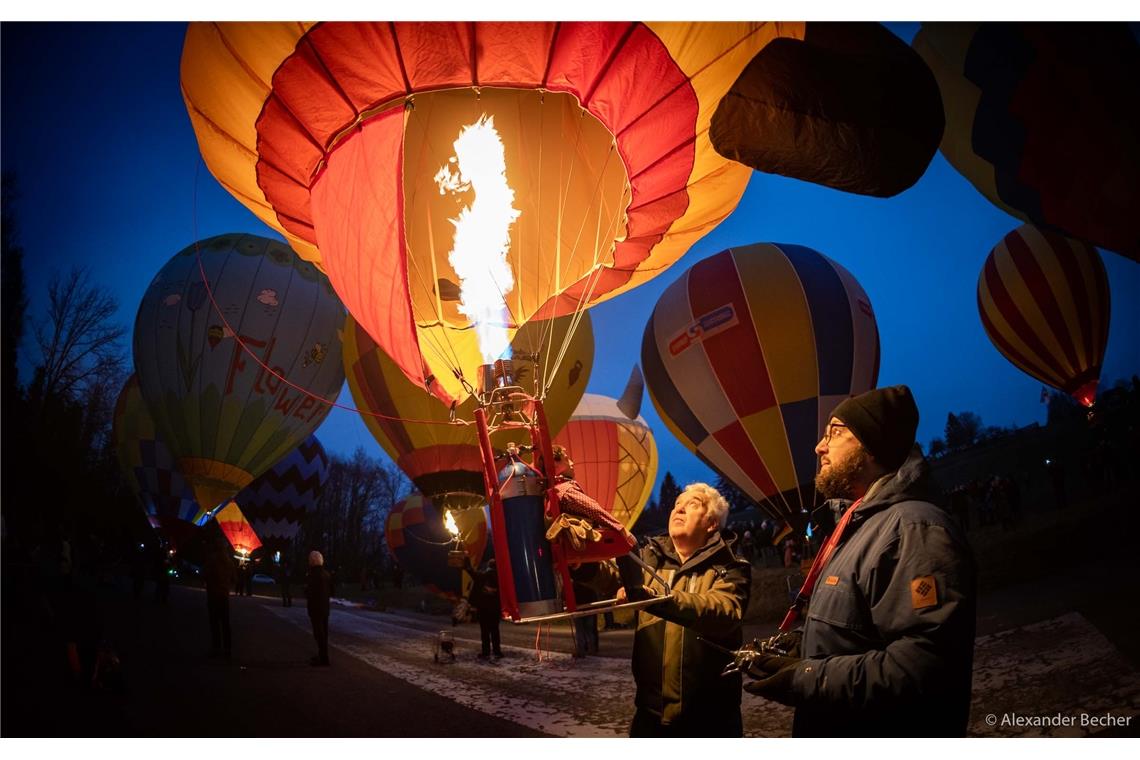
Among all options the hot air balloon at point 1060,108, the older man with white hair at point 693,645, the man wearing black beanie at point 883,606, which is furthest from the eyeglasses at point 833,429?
the hot air balloon at point 1060,108

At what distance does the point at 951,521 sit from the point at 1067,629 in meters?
3.84

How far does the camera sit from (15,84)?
357cm

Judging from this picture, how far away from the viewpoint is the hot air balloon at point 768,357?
7.34 metres

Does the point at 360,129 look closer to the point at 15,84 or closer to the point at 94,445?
the point at 15,84

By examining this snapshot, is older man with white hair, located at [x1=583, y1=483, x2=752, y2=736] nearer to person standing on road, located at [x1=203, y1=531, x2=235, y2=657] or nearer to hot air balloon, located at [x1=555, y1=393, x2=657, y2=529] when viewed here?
person standing on road, located at [x1=203, y1=531, x2=235, y2=657]

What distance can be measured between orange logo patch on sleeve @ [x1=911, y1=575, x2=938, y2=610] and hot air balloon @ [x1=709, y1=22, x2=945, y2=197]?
1997 millimetres

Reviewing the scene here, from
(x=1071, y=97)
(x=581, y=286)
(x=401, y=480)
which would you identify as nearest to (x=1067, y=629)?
(x=1071, y=97)

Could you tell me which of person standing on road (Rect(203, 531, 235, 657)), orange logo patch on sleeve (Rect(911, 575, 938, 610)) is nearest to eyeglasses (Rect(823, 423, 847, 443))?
orange logo patch on sleeve (Rect(911, 575, 938, 610))

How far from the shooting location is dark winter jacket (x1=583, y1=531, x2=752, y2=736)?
83.0 inches

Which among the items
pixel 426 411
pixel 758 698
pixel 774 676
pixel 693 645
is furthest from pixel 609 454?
pixel 774 676

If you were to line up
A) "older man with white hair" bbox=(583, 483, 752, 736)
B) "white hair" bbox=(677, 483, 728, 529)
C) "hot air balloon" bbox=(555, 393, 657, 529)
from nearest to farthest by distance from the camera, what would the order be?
"older man with white hair" bbox=(583, 483, 752, 736) < "white hair" bbox=(677, 483, 728, 529) < "hot air balloon" bbox=(555, 393, 657, 529)

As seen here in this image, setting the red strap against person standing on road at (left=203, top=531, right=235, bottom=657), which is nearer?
the red strap

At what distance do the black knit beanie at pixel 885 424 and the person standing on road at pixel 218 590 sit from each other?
4.81m

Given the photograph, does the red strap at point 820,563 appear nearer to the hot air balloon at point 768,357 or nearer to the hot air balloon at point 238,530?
the hot air balloon at point 768,357
